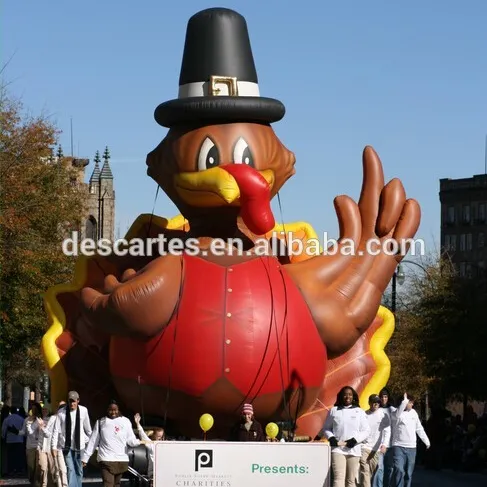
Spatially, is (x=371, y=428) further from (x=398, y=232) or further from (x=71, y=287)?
(x=71, y=287)

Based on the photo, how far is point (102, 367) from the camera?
19828 mm

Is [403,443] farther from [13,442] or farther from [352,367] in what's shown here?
[13,442]

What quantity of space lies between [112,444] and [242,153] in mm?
4162

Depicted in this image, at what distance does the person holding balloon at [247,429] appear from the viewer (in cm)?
1709

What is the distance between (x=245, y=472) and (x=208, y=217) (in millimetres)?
5036

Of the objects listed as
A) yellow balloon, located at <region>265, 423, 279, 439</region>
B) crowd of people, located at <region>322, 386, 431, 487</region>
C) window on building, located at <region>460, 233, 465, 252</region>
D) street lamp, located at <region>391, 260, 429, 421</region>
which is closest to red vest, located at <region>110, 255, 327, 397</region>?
yellow balloon, located at <region>265, 423, 279, 439</region>

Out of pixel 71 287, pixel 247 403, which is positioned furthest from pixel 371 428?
pixel 71 287

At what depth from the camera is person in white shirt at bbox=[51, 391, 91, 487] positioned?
689 inches

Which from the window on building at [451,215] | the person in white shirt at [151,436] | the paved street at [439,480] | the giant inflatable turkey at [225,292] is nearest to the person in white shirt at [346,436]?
the giant inflatable turkey at [225,292]

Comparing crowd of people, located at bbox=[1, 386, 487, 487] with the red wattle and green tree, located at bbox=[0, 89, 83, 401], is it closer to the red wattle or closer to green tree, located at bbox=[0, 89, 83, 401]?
the red wattle

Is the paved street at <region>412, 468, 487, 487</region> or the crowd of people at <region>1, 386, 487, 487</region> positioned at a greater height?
the crowd of people at <region>1, 386, 487, 487</region>

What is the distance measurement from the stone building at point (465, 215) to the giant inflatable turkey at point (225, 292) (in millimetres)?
67423

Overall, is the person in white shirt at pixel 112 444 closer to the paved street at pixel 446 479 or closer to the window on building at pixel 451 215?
the paved street at pixel 446 479

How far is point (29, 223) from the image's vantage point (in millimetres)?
31328
